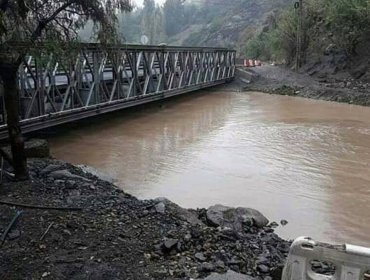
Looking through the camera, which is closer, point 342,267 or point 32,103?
point 342,267

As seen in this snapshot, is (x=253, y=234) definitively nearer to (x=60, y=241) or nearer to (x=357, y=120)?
(x=60, y=241)

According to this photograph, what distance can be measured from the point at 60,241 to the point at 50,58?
338cm

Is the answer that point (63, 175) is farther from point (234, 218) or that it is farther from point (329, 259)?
point (329, 259)

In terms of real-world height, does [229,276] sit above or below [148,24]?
below

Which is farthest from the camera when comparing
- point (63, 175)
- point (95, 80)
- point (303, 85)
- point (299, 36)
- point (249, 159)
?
point (299, 36)

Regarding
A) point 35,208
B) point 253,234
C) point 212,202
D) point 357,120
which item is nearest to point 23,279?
point 35,208

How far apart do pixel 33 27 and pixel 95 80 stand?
7.72 meters

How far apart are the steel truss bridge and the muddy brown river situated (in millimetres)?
918

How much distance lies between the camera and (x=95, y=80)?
45.8 ft

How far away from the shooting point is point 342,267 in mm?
3029

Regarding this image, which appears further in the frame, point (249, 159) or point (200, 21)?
point (200, 21)

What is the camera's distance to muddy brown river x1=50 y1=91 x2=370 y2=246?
309 inches

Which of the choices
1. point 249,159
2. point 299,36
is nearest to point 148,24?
point 299,36

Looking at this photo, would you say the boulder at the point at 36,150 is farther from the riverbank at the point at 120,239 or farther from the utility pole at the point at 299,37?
the utility pole at the point at 299,37
